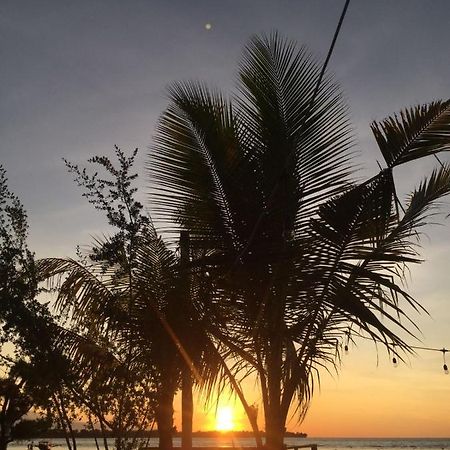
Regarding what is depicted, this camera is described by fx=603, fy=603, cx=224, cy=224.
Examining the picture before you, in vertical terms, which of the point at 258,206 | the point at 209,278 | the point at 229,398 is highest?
the point at 258,206

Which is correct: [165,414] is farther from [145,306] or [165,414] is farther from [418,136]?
[418,136]

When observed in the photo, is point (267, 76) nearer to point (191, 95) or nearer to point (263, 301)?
point (191, 95)

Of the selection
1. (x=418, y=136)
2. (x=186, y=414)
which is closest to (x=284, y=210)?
(x=418, y=136)

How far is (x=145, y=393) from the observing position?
313 inches

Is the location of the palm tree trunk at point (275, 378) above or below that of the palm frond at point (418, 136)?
below

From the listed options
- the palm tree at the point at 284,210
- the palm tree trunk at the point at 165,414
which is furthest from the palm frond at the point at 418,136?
the palm tree trunk at the point at 165,414

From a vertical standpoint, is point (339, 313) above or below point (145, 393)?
above

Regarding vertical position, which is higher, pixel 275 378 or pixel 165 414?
pixel 275 378

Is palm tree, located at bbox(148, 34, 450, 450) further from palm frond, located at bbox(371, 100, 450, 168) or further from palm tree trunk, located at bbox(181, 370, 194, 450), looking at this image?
palm tree trunk, located at bbox(181, 370, 194, 450)

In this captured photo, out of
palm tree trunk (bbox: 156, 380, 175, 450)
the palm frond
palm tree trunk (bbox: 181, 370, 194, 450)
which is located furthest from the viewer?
palm tree trunk (bbox: 181, 370, 194, 450)

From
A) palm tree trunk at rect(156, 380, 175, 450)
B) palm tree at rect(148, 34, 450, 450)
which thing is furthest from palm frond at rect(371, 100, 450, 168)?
palm tree trunk at rect(156, 380, 175, 450)

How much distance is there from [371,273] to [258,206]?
119cm

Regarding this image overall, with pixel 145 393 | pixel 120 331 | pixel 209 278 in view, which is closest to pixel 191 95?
pixel 209 278

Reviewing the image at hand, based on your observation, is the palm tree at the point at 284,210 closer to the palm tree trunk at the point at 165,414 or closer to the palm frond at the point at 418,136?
the palm frond at the point at 418,136
